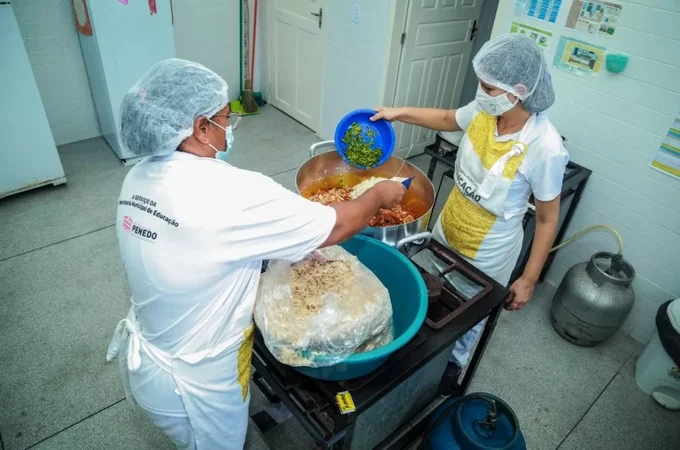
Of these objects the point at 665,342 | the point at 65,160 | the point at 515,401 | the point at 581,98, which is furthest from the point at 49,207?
the point at 665,342

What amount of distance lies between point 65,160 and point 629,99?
13.0 feet

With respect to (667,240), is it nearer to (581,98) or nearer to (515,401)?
(581,98)

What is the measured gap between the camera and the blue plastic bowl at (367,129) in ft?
6.05

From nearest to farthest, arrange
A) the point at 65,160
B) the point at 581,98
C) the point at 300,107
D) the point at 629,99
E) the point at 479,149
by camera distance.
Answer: the point at 479,149, the point at 629,99, the point at 581,98, the point at 65,160, the point at 300,107

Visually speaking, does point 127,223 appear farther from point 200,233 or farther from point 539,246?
point 539,246

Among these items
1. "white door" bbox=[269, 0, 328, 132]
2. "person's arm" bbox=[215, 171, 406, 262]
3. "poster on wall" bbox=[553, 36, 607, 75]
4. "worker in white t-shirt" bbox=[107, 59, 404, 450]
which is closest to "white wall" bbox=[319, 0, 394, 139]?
"white door" bbox=[269, 0, 328, 132]

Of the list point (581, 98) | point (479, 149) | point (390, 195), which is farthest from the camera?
point (581, 98)

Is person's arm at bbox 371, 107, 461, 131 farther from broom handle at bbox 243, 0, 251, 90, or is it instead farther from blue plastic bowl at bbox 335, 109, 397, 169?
broom handle at bbox 243, 0, 251, 90

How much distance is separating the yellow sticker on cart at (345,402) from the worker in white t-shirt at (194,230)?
31 centimetres

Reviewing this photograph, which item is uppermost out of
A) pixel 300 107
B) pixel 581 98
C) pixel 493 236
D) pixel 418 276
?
pixel 581 98

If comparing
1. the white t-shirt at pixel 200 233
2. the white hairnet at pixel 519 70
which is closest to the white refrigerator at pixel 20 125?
the white t-shirt at pixel 200 233

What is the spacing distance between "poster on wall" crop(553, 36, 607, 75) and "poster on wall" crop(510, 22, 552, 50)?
7cm

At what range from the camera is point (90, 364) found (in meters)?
2.16

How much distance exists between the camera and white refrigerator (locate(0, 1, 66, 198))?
265cm
